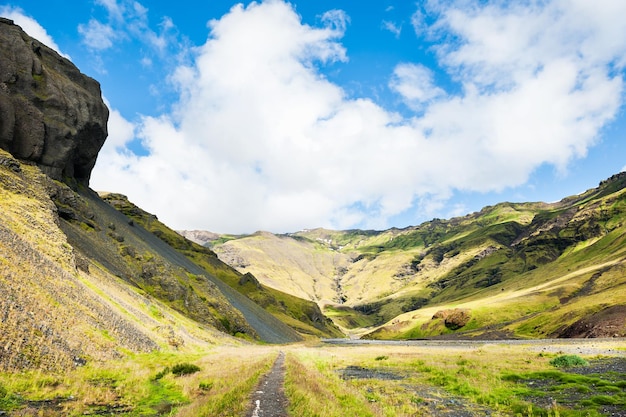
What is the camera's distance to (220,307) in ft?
316

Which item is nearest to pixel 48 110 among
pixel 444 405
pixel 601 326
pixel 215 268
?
pixel 215 268

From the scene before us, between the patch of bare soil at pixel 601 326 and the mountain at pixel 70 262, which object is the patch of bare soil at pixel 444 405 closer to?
the mountain at pixel 70 262

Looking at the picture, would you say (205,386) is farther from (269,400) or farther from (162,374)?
(269,400)

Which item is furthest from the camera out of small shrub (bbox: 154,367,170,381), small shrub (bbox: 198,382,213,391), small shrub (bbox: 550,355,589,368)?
small shrub (bbox: 550,355,589,368)

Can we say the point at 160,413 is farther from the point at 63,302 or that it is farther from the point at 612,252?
the point at 612,252

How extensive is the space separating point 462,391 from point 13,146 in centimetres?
9098

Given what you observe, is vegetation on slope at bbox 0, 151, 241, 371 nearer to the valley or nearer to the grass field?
the valley

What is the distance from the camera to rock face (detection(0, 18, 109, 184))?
7531 cm

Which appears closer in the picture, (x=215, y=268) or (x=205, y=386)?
(x=205, y=386)

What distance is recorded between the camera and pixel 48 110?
288 feet

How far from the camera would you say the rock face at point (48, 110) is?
75312 millimetres

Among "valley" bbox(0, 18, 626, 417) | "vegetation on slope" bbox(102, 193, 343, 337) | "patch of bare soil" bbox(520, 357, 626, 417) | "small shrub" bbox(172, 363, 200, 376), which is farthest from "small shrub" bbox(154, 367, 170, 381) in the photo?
"vegetation on slope" bbox(102, 193, 343, 337)

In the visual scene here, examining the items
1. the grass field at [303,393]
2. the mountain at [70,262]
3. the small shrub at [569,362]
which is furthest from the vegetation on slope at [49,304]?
the small shrub at [569,362]

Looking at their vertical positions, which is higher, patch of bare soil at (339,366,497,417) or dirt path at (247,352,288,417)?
patch of bare soil at (339,366,497,417)
